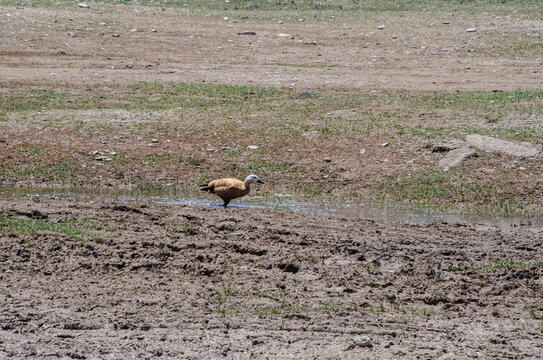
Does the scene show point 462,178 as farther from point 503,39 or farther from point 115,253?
point 503,39

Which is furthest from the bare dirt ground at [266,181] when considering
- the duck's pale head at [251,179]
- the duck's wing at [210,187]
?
the duck's wing at [210,187]

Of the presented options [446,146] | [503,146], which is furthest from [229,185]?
[503,146]

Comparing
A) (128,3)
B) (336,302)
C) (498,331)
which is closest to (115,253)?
(336,302)

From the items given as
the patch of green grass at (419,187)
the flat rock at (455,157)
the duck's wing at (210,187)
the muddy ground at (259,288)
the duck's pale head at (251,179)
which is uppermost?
the muddy ground at (259,288)

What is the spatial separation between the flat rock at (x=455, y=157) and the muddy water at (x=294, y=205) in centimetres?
213

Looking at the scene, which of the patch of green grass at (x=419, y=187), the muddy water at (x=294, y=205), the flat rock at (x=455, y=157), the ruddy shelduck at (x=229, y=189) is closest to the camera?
the muddy water at (x=294, y=205)

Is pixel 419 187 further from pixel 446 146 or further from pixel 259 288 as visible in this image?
pixel 259 288

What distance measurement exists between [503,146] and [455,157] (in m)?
1.13

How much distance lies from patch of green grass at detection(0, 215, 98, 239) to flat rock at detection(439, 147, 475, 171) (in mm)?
7052

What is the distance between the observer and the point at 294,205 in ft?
37.3

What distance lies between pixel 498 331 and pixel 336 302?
1.58 meters

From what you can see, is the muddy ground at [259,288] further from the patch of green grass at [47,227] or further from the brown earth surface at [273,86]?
the brown earth surface at [273,86]

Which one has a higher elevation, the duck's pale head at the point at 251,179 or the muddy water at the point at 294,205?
the duck's pale head at the point at 251,179

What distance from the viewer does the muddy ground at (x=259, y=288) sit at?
6051 mm
